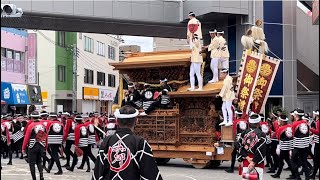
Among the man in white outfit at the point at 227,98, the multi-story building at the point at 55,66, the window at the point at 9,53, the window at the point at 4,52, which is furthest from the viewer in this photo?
the multi-story building at the point at 55,66

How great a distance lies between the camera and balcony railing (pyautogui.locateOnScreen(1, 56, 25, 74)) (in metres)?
36.2

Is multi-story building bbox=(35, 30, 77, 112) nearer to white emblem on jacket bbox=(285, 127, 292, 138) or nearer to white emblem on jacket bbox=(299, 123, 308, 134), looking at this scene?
white emblem on jacket bbox=(285, 127, 292, 138)

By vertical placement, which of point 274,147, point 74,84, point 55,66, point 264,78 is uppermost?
point 55,66

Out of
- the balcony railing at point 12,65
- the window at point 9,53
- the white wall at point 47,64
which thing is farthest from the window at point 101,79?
the window at point 9,53

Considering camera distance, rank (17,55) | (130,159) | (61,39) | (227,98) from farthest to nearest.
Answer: (61,39), (17,55), (227,98), (130,159)

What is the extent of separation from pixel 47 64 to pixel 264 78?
30.6 metres

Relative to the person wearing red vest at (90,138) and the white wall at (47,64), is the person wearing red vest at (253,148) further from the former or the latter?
the white wall at (47,64)

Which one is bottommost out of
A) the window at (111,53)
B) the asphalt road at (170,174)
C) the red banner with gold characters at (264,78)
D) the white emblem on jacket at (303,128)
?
the asphalt road at (170,174)

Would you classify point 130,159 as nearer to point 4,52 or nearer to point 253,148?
point 253,148

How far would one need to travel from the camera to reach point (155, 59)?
693 inches

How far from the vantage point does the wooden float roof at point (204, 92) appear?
16.0m

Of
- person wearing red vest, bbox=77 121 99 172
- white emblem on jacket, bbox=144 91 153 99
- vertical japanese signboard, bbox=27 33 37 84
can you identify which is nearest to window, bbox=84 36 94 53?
vertical japanese signboard, bbox=27 33 37 84

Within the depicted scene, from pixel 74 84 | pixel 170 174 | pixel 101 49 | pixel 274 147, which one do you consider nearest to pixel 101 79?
pixel 101 49

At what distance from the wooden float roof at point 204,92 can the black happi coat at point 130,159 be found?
10395 mm
